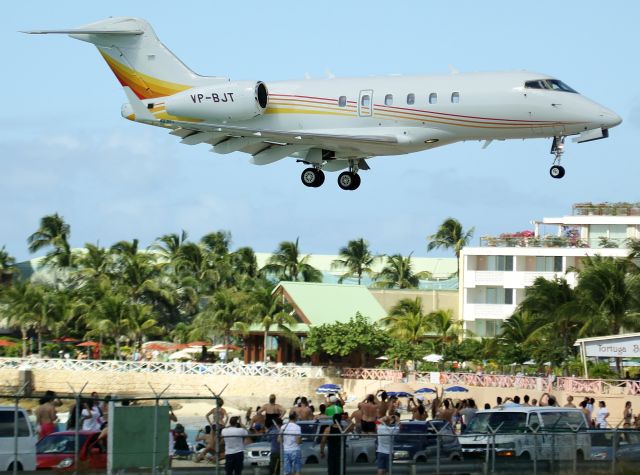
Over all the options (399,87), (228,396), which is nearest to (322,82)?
(399,87)

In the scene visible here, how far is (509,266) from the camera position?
82.0 m

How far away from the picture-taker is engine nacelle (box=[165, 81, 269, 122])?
3872 cm

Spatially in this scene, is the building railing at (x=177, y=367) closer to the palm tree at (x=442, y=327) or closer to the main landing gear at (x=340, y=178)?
the palm tree at (x=442, y=327)

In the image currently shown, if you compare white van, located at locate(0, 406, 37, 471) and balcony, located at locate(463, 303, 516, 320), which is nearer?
white van, located at locate(0, 406, 37, 471)

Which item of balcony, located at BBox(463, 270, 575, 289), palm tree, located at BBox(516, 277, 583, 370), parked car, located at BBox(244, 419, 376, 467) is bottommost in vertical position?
parked car, located at BBox(244, 419, 376, 467)

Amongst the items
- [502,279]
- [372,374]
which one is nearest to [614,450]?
[372,374]

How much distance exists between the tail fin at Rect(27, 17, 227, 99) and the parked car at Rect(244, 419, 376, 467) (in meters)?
17.9

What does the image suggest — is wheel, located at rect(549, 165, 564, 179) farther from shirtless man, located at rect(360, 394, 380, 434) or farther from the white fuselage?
shirtless man, located at rect(360, 394, 380, 434)

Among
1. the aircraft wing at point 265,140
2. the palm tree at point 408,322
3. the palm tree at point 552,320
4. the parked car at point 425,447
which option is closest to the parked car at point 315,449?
the parked car at point 425,447

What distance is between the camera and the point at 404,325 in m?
73.3

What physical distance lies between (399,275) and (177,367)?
42.8 m

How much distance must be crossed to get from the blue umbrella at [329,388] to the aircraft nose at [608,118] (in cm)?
2441

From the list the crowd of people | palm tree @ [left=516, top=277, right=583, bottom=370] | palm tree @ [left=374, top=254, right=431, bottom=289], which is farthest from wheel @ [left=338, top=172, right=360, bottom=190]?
palm tree @ [left=374, top=254, right=431, bottom=289]

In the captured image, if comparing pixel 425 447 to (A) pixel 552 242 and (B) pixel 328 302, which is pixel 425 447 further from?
(A) pixel 552 242
